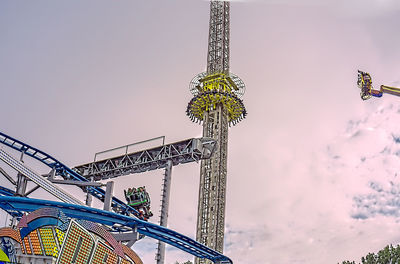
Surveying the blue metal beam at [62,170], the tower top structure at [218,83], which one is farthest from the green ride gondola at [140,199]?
the tower top structure at [218,83]

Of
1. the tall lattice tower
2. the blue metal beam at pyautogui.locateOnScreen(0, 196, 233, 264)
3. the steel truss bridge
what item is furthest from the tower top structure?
the blue metal beam at pyautogui.locateOnScreen(0, 196, 233, 264)

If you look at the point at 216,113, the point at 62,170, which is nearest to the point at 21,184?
the point at 62,170

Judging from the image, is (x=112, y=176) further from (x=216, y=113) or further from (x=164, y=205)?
(x=216, y=113)

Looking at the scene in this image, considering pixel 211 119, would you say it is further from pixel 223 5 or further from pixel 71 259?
pixel 71 259

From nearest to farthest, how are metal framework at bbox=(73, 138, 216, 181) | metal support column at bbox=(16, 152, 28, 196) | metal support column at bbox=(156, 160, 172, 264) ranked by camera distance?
1. metal support column at bbox=(16, 152, 28, 196)
2. metal support column at bbox=(156, 160, 172, 264)
3. metal framework at bbox=(73, 138, 216, 181)

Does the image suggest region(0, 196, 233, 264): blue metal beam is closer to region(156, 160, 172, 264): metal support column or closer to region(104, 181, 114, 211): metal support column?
region(156, 160, 172, 264): metal support column

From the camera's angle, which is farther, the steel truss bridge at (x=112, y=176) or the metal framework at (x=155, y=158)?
the metal framework at (x=155, y=158)

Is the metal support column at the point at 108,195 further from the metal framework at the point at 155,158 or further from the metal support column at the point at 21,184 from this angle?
the metal framework at the point at 155,158

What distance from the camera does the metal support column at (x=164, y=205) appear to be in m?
32.4

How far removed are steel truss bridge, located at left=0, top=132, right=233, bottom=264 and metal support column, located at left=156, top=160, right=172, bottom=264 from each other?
116cm

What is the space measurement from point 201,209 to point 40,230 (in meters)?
33.2

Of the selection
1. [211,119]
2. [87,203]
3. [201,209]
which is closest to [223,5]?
[211,119]

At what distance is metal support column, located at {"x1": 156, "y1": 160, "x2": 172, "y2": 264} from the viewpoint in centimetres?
3238

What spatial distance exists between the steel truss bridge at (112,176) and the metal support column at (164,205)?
1159mm
